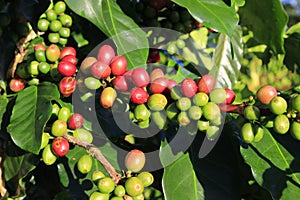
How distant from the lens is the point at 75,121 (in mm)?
1093

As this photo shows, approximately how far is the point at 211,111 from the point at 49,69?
17.3 inches

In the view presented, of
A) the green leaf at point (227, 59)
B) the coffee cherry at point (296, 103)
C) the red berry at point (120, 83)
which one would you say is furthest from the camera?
the green leaf at point (227, 59)

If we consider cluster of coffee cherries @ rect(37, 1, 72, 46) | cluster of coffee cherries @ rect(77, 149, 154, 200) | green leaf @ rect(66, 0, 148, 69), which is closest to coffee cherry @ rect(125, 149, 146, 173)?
cluster of coffee cherries @ rect(77, 149, 154, 200)

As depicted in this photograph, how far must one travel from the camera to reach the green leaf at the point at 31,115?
1.07m

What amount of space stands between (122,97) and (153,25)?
0.45 m

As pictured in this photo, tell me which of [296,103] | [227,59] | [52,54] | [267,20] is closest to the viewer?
[296,103]

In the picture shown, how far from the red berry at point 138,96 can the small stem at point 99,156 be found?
13 centimetres

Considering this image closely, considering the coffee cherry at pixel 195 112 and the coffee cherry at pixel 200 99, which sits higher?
the coffee cherry at pixel 200 99

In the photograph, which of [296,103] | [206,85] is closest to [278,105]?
[296,103]

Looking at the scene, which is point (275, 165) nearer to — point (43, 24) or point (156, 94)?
point (156, 94)

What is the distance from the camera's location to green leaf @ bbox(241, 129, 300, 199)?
102 centimetres

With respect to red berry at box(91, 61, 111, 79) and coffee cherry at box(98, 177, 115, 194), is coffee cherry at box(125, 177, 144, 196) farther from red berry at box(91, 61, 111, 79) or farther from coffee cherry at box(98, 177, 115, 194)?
red berry at box(91, 61, 111, 79)

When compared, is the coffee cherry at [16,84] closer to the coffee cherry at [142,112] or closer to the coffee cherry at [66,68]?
the coffee cherry at [66,68]

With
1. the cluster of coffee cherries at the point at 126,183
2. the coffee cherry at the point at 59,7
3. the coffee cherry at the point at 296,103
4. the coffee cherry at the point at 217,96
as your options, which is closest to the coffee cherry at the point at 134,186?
the cluster of coffee cherries at the point at 126,183
